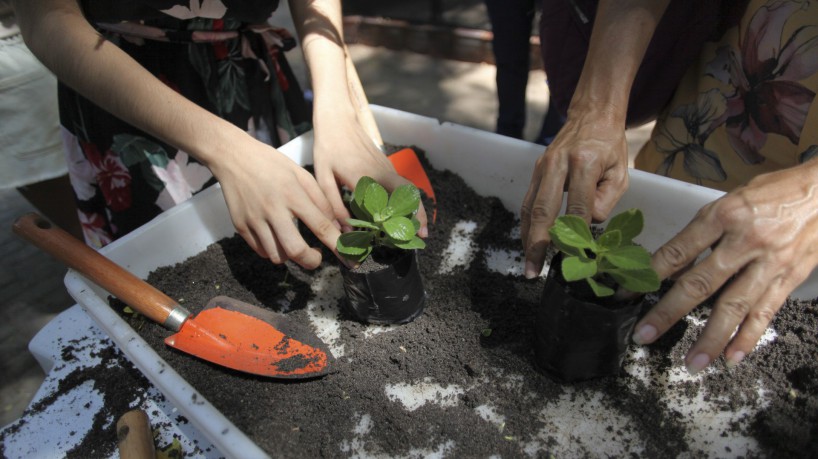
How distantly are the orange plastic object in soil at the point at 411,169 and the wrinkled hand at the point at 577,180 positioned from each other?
0.37 metres

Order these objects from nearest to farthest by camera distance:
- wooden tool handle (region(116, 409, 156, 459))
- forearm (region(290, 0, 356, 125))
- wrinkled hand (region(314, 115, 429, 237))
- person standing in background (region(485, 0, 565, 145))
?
wooden tool handle (region(116, 409, 156, 459)) → wrinkled hand (region(314, 115, 429, 237)) → forearm (region(290, 0, 356, 125)) → person standing in background (region(485, 0, 565, 145))

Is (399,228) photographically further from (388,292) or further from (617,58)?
(617,58)

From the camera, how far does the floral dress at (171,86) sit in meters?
1.11

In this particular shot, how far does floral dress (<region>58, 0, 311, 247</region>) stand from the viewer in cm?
111

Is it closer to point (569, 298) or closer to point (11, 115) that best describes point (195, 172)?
point (11, 115)

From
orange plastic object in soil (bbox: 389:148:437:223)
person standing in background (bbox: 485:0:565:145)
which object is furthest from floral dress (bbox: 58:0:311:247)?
person standing in background (bbox: 485:0:565:145)

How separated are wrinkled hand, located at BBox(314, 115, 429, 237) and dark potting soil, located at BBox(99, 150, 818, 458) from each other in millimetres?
231

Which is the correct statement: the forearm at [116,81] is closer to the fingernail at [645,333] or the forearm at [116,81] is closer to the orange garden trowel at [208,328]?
the orange garden trowel at [208,328]

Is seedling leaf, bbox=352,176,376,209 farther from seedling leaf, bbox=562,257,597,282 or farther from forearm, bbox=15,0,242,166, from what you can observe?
seedling leaf, bbox=562,257,597,282

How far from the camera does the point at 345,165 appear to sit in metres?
1.06

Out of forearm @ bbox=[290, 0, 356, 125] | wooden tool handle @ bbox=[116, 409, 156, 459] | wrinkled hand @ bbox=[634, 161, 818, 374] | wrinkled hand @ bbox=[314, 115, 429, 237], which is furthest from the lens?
forearm @ bbox=[290, 0, 356, 125]

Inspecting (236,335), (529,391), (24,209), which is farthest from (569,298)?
(24,209)

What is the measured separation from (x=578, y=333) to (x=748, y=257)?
27 centimetres

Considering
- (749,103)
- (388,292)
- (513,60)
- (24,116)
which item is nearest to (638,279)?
(388,292)
